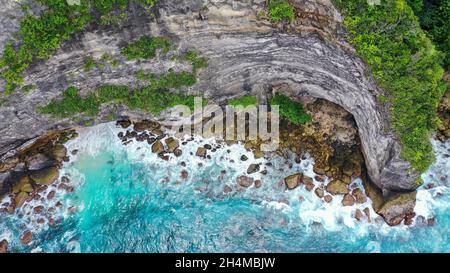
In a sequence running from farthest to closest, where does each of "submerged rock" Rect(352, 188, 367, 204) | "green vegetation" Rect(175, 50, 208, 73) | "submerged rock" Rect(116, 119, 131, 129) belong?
"submerged rock" Rect(116, 119, 131, 129)
"submerged rock" Rect(352, 188, 367, 204)
"green vegetation" Rect(175, 50, 208, 73)

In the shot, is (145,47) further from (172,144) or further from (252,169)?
(252,169)

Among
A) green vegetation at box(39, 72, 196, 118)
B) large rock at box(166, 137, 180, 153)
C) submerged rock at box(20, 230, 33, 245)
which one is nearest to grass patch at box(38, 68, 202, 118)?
green vegetation at box(39, 72, 196, 118)

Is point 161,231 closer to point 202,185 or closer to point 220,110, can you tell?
point 202,185

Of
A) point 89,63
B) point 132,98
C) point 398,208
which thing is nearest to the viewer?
point 89,63

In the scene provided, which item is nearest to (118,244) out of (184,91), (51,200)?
(51,200)

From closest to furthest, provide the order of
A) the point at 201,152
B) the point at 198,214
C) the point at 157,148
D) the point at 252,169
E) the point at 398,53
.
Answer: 1. the point at 398,53
2. the point at 198,214
3. the point at 252,169
4. the point at 201,152
5. the point at 157,148

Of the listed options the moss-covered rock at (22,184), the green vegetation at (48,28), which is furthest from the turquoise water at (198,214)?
the green vegetation at (48,28)

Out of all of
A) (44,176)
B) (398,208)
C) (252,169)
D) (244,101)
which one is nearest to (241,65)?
(244,101)

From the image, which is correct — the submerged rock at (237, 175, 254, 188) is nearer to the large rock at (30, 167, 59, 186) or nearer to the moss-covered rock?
the large rock at (30, 167, 59, 186)
